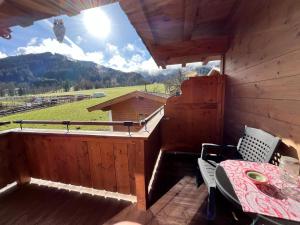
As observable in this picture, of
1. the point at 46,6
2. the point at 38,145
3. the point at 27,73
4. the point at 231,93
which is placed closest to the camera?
the point at 46,6

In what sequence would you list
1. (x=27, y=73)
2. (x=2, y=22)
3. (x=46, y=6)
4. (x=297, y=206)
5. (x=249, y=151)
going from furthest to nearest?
(x=27, y=73) < (x=249, y=151) < (x=2, y=22) < (x=46, y=6) < (x=297, y=206)

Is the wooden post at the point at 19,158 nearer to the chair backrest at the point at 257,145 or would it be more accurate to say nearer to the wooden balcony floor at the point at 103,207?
the wooden balcony floor at the point at 103,207

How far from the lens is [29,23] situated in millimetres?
1344

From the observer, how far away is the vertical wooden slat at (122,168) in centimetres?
193

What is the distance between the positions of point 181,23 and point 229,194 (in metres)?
2.16

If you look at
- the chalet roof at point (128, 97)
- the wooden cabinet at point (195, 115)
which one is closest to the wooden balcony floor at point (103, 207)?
the wooden cabinet at point (195, 115)

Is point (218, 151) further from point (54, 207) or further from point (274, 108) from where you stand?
point (54, 207)

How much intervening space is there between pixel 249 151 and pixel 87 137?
193 centimetres

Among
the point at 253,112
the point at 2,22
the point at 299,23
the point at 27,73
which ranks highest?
the point at 27,73

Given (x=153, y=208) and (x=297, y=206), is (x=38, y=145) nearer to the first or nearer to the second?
(x=153, y=208)

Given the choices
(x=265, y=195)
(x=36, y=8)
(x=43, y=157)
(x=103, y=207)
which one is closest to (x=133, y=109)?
(x=43, y=157)

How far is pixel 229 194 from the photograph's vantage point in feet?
3.29

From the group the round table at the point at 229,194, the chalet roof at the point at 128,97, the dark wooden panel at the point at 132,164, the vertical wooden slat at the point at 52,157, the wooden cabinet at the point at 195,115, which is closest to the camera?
the round table at the point at 229,194

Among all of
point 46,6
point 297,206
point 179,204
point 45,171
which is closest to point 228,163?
point 297,206
